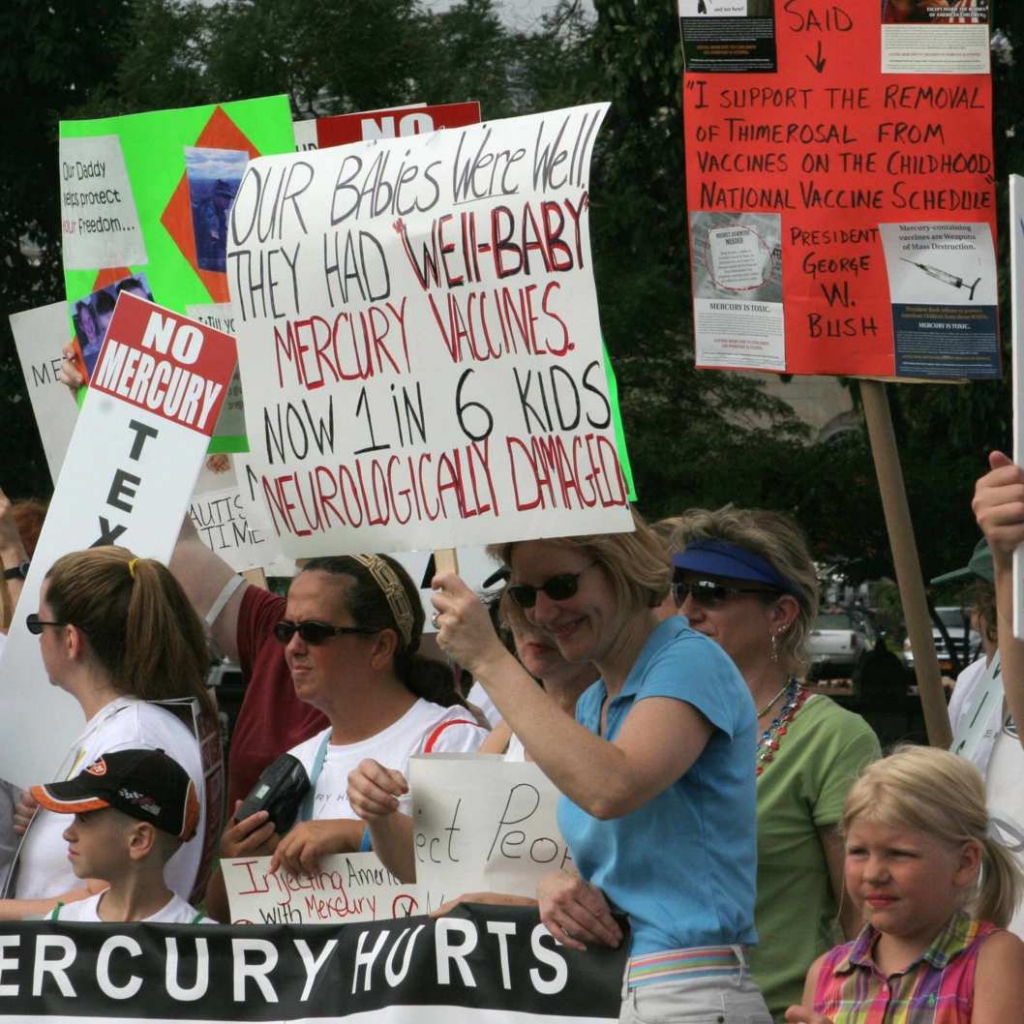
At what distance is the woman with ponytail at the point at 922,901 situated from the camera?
290cm

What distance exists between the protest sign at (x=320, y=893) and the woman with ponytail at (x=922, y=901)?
1035 mm

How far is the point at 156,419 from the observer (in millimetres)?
4586

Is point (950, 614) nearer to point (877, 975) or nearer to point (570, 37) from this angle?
point (570, 37)

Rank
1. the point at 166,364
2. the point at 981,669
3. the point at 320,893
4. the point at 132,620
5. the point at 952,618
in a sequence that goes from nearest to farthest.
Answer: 1. the point at 320,893
2. the point at 132,620
3. the point at 166,364
4. the point at 981,669
5. the point at 952,618

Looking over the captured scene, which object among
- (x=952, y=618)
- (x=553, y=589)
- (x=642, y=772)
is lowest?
(x=952, y=618)

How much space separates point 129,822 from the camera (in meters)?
3.76

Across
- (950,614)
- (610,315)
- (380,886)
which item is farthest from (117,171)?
(950,614)

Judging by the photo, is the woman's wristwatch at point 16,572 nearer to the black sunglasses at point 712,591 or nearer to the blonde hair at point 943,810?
the black sunglasses at point 712,591

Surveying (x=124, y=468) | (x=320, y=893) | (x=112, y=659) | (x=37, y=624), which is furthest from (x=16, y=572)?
(x=320, y=893)

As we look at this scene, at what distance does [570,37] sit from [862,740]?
491 inches

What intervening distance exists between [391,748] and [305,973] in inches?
20.3

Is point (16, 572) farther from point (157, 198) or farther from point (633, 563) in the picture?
point (633, 563)

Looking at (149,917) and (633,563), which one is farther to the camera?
(149,917)

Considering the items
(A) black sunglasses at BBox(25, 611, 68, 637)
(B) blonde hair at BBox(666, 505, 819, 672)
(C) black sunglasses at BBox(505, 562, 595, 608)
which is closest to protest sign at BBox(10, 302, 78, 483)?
(A) black sunglasses at BBox(25, 611, 68, 637)
